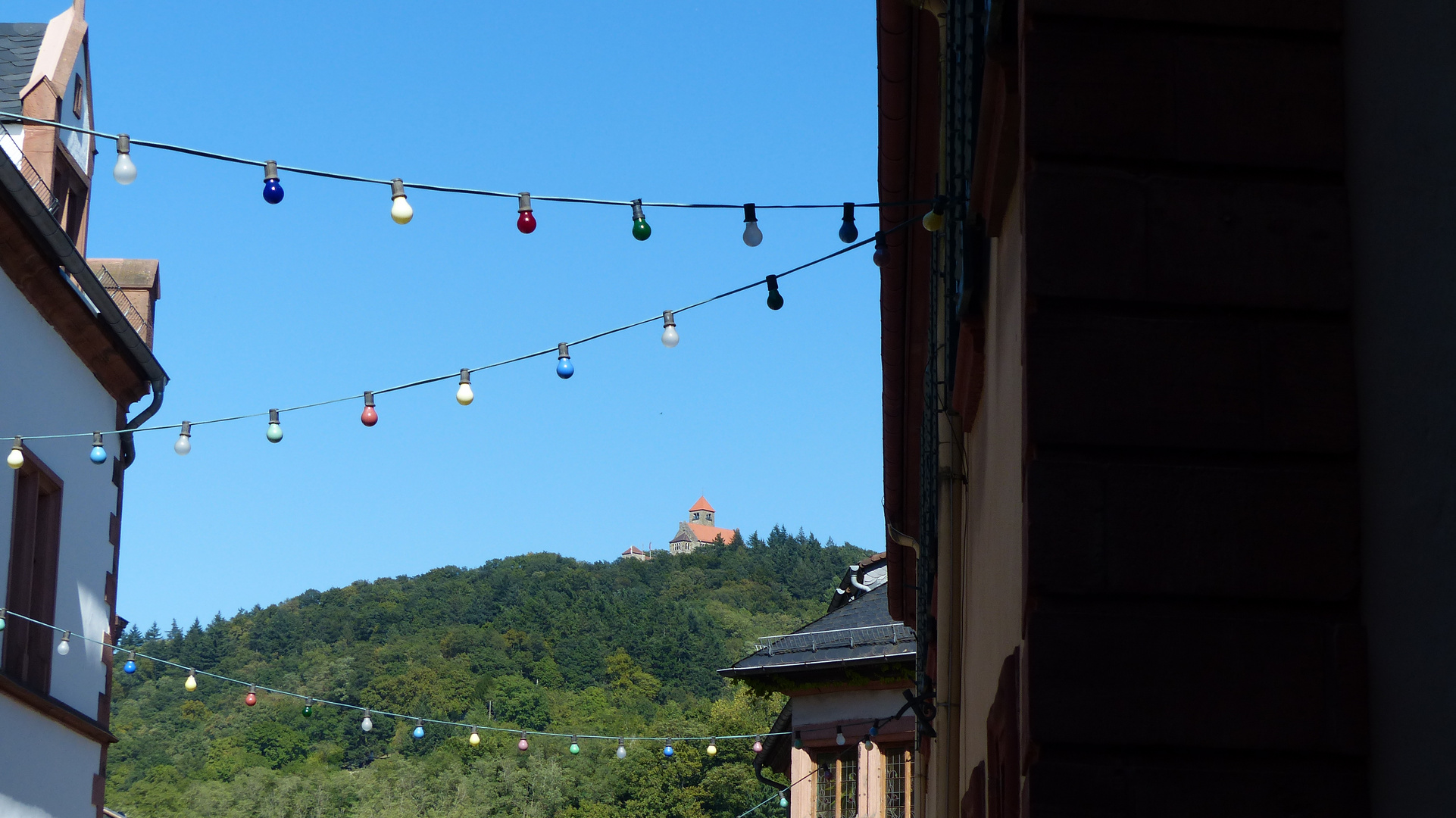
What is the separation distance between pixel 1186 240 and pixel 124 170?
5.91 m

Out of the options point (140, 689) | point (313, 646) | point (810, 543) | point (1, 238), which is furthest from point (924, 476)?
point (810, 543)

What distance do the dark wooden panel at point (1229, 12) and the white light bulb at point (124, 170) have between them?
18.6ft

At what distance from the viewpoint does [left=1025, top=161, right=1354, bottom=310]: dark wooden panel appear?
2.10m

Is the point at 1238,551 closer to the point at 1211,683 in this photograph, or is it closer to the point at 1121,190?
the point at 1211,683

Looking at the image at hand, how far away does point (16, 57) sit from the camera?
16.0 meters

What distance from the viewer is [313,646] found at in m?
86.9

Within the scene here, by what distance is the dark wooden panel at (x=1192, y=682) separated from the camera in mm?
1996

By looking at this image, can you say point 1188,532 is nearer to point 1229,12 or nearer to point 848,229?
point 1229,12

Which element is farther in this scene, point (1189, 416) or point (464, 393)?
point (464, 393)

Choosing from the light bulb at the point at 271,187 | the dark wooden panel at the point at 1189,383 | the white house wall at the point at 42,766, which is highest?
the light bulb at the point at 271,187

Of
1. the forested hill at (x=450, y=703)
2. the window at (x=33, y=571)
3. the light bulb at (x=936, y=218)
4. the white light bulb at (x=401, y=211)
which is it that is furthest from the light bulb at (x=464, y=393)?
the forested hill at (x=450, y=703)

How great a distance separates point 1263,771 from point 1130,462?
42cm

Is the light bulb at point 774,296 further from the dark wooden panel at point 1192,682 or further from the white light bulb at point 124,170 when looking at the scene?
the dark wooden panel at point 1192,682

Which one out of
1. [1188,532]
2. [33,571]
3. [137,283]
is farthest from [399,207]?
[137,283]
